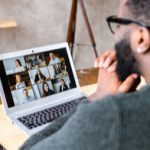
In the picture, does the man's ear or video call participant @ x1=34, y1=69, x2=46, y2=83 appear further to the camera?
video call participant @ x1=34, y1=69, x2=46, y2=83

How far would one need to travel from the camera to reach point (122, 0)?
0.91 m

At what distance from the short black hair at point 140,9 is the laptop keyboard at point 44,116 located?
63 cm

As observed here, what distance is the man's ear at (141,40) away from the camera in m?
0.84

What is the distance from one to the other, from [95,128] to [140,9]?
1.04 ft

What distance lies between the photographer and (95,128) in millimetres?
737

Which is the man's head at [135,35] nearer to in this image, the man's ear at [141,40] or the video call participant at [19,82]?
the man's ear at [141,40]

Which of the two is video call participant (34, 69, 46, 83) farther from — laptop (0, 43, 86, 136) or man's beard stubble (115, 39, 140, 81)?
man's beard stubble (115, 39, 140, 81)

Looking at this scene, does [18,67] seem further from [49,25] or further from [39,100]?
[49,25]

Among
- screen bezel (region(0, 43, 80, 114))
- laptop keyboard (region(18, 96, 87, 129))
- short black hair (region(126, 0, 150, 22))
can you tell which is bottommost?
laptop keyboard (region(18, 96, 87, 129))

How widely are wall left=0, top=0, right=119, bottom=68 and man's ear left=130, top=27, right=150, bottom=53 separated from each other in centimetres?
306

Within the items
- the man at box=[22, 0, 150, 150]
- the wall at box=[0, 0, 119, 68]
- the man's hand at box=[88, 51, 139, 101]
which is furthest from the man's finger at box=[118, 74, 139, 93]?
the wall at box=[0, 0, 119, 68]

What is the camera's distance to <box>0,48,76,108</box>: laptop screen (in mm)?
1418

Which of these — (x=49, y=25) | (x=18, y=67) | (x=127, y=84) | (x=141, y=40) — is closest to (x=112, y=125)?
(x=141, y=40)

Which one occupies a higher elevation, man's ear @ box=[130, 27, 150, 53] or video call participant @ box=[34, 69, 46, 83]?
man's ear @ box=[130, 27, 150, 53]
